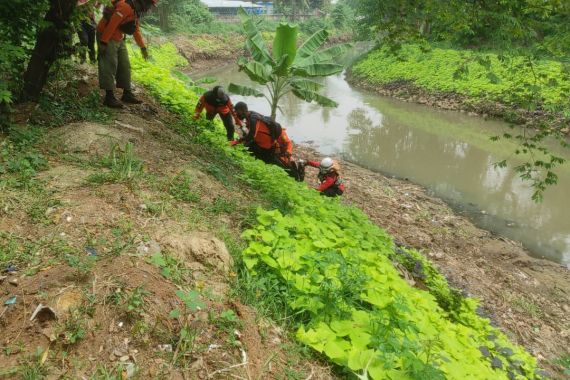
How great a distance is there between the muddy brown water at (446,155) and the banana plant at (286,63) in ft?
12.9

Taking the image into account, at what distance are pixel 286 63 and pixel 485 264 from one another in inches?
228

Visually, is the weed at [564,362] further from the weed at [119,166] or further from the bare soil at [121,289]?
the weed at [119,166]

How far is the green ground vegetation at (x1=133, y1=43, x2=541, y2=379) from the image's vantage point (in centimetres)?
283

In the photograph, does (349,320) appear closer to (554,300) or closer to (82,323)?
(82,323)

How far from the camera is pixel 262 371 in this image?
2.58m

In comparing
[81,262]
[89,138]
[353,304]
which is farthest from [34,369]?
[89,138]

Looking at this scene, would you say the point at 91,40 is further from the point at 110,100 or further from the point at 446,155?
the point at 446,155

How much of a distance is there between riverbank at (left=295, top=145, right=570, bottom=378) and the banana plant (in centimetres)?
214

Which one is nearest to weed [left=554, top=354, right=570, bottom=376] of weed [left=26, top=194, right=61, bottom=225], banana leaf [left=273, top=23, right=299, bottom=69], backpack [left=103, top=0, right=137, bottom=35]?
weed [left=26, top=194, right=61, bottom=225]

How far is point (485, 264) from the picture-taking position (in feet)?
25.0

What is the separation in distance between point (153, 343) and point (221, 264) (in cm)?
99

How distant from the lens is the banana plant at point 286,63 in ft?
30.0

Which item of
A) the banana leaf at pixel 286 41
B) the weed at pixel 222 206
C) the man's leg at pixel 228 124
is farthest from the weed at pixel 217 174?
the banana leaf at pixel 286 41

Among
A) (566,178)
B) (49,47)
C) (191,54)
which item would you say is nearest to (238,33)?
(191,54)
